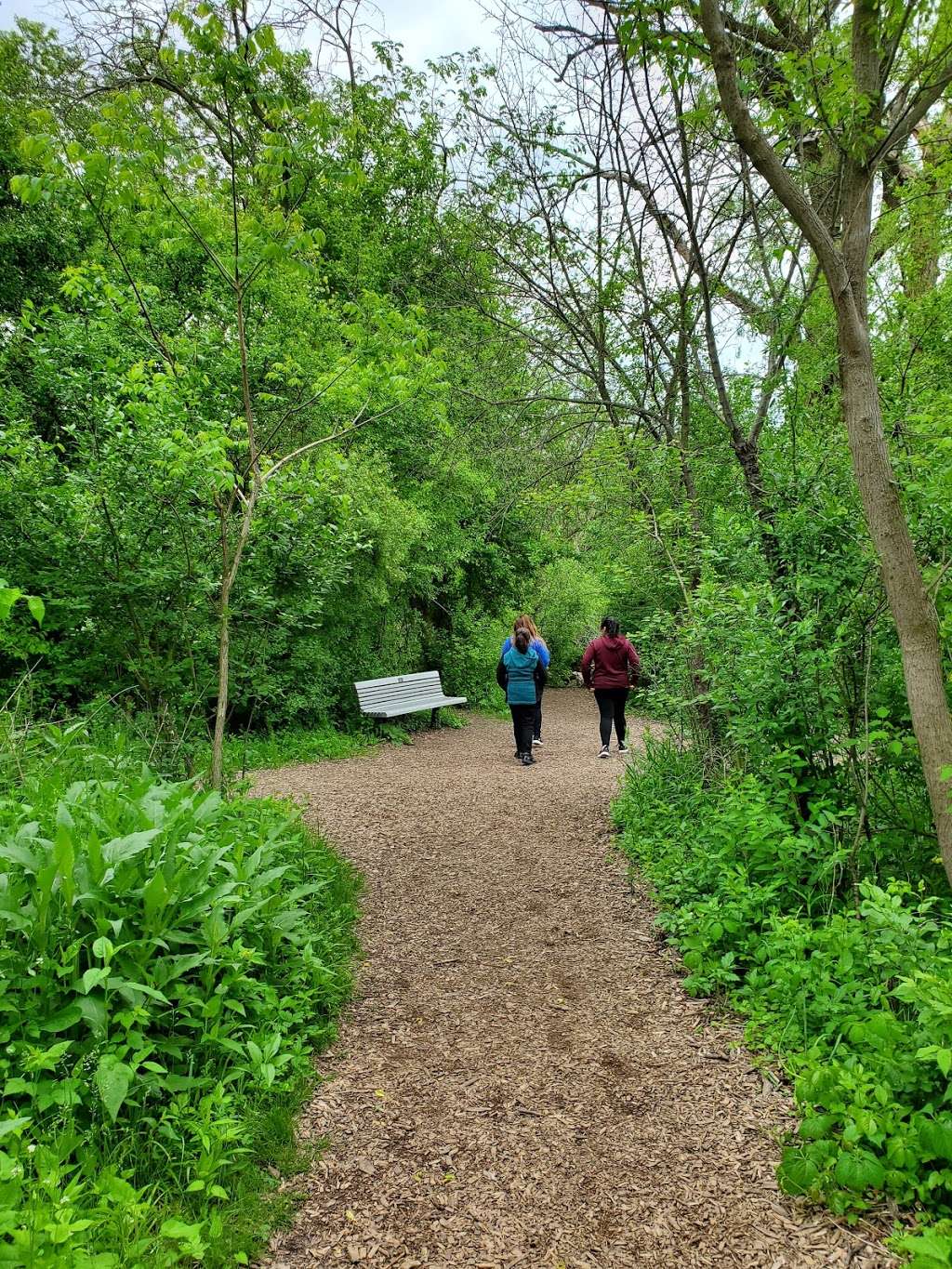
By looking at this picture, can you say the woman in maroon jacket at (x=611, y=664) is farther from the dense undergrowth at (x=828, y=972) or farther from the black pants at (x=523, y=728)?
the dense undergrowth at (x=828, y=972)

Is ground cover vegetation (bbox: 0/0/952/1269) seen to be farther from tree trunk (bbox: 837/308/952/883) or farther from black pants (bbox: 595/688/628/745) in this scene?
black pants (bbox: 595/688/628/745)

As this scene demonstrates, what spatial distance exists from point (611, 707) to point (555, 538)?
240 cm

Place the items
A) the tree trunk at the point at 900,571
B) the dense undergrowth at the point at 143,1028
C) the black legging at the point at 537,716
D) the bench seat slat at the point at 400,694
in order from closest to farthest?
the dense undergrowth at the point at 143,1028, the tree trunk at the point at 900,571, the black legging at the point at 537,716, the bench seat slat at the point at 400,694

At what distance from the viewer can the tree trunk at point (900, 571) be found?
291 cm

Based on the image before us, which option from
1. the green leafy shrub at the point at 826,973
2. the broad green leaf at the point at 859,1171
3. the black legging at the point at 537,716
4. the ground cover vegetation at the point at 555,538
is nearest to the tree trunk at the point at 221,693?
the ground cover vegetation at the point at 555,538

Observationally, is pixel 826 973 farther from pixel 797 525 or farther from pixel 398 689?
pixel 398 689

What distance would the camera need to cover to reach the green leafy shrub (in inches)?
79.7

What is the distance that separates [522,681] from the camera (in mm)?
8297

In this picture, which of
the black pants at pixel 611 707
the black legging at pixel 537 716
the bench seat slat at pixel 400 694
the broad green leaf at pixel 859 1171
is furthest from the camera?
the bench seat slat at pixel 400 694

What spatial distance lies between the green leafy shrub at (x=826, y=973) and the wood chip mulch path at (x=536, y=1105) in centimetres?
17

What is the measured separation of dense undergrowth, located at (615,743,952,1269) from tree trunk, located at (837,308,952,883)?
23.0 inches

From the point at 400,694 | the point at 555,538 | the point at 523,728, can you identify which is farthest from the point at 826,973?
the point at 400,694

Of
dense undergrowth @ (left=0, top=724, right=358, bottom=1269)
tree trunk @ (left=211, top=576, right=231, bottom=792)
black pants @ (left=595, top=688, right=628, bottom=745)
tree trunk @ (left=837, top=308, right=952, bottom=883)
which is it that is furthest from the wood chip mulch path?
black pants @ (left=595, top=688, right=628, bottom=745)

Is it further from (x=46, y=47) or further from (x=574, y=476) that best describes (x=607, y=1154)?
(x=46, y=47)
